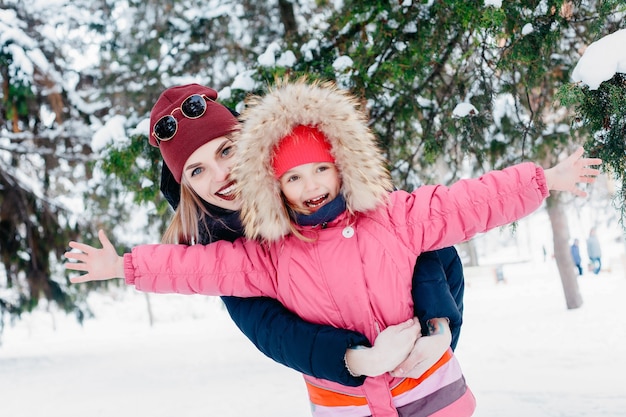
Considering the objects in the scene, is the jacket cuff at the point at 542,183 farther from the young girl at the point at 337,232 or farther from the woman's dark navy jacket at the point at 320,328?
the woman's dark navy jacket at the point at 320,328

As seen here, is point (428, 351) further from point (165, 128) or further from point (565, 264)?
point (565, 264)

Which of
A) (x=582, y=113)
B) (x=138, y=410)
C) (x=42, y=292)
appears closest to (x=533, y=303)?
(x=138, y=410)

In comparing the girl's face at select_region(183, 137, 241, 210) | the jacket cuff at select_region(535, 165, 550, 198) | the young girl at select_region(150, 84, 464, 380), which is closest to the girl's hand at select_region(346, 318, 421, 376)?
the young girl at select_region(150, 84, 464, 380)

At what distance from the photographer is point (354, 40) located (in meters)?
4.20

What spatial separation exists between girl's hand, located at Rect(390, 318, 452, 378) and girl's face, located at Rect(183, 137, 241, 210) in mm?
939

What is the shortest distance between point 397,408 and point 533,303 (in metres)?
11.3

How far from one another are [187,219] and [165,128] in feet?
1.46

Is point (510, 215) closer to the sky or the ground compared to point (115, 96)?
closer to the ground

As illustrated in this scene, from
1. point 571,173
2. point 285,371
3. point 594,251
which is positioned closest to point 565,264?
point 285,371

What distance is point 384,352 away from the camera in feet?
5.82

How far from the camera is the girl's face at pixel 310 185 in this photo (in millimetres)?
1963

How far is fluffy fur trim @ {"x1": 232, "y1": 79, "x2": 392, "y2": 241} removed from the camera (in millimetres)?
1944

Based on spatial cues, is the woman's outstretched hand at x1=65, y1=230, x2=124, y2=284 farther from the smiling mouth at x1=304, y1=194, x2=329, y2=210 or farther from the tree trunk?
the tree trunk

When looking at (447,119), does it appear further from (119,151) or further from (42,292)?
(42,292)
